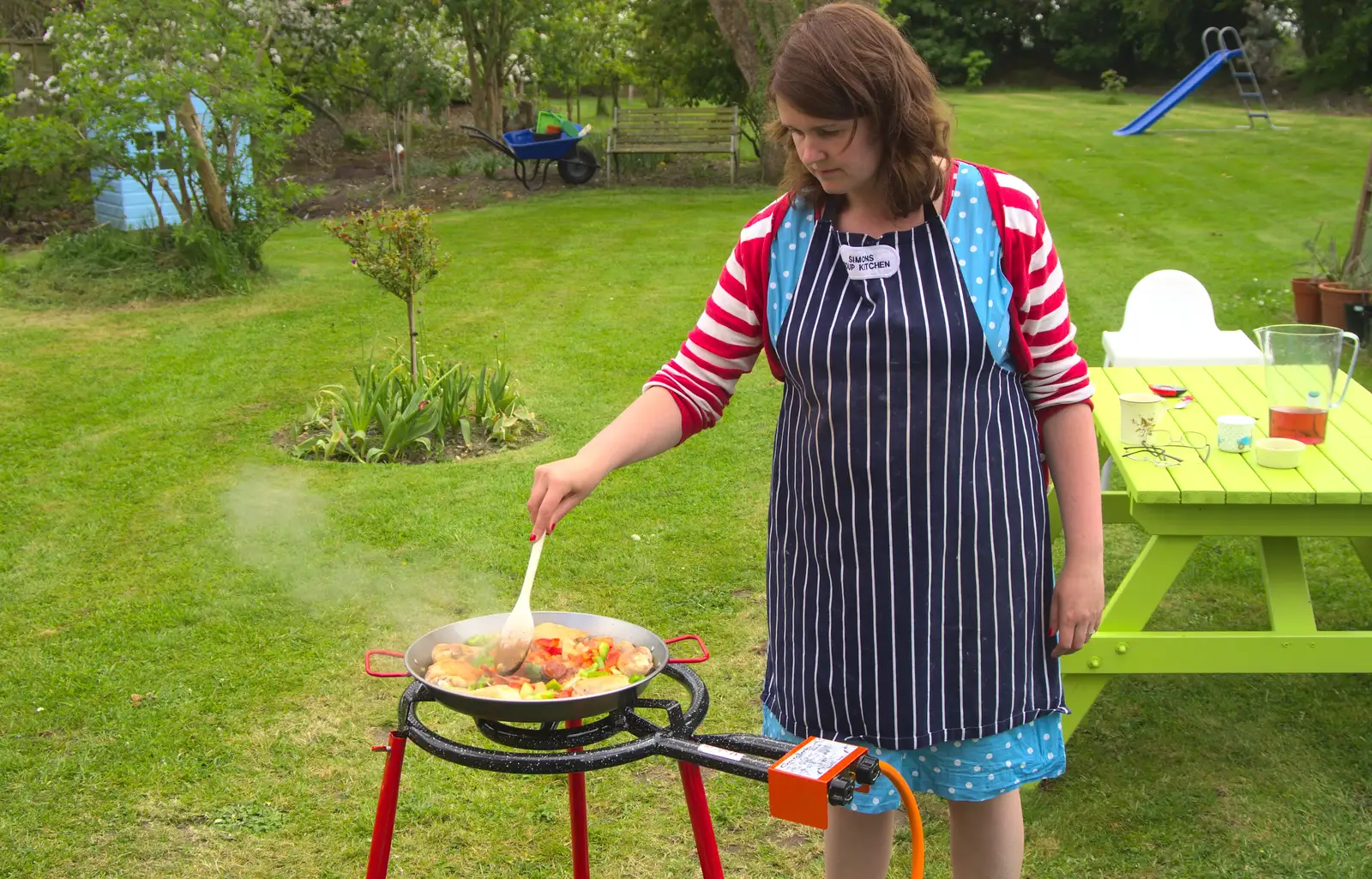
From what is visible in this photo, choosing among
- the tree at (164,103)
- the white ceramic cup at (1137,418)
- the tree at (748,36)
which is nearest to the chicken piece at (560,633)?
the white ceramic cup at (1137,418)

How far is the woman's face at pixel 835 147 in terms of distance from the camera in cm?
176

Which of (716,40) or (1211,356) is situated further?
(716,40)

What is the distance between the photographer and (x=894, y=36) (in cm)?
176

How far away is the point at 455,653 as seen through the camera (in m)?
2.02

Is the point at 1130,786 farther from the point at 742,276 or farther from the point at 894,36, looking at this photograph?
the point at 894,36

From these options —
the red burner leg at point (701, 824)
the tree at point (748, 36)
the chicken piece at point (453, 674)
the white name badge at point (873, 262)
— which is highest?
the tree at point (748, 36)

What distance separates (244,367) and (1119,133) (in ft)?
46.1

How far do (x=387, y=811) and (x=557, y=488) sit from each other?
2.03ft

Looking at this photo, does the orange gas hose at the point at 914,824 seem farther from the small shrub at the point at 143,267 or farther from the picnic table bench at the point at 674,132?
the picnic table bench at the point at 674,132

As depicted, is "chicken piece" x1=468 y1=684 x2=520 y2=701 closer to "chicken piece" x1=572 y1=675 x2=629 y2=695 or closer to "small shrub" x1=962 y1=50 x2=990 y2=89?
"chicken piece" x1=572 y1=675 x2=629 y2=695

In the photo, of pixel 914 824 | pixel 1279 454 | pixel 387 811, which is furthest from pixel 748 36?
pixel 914 824

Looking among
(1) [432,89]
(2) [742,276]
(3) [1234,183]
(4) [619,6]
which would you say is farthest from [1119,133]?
(2) [742,276]

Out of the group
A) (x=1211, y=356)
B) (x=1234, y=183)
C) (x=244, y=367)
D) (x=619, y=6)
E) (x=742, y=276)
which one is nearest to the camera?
(x=742, y=276)

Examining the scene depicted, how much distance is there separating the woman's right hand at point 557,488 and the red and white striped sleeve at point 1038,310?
632 mm
